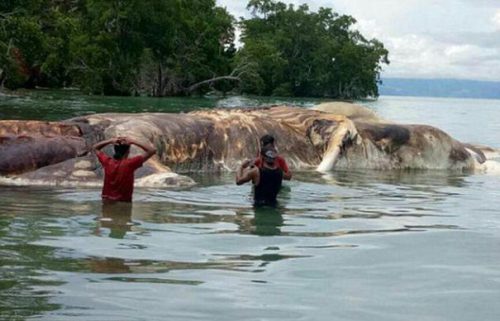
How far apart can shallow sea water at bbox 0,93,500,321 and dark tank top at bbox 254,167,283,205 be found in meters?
0.18

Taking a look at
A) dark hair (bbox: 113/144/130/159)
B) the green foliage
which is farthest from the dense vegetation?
dark hair (bbox: 113/144/130/159)

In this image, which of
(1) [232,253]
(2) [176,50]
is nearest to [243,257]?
(1) [232,253]

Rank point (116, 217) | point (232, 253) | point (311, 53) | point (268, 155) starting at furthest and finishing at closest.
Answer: point (311, 53) < point (268, 155) < point (116, 217) < point (232, 253)

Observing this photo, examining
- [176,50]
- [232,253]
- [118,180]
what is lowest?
[232,253]

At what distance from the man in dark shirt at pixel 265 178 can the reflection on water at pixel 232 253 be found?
0.23 m

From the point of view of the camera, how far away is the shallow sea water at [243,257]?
5508 millimetres

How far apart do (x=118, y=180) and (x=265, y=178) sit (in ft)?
5.72

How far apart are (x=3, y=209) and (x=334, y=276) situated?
14.0 feet

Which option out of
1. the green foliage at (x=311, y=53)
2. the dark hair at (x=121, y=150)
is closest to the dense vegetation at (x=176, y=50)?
the green foliage at (x=311, y=53)

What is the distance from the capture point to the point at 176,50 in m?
71.4

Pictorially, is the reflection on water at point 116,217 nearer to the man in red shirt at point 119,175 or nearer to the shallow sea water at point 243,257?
the shallow sea water at point 243,257

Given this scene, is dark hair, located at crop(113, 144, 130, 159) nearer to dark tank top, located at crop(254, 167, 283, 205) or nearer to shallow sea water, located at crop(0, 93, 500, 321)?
shallow sea water, located at crop(0, 93, 500, 321)

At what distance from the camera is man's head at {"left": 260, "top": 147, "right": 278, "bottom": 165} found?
1016 centimetres

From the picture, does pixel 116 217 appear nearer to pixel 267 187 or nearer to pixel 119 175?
pixel 119 175
